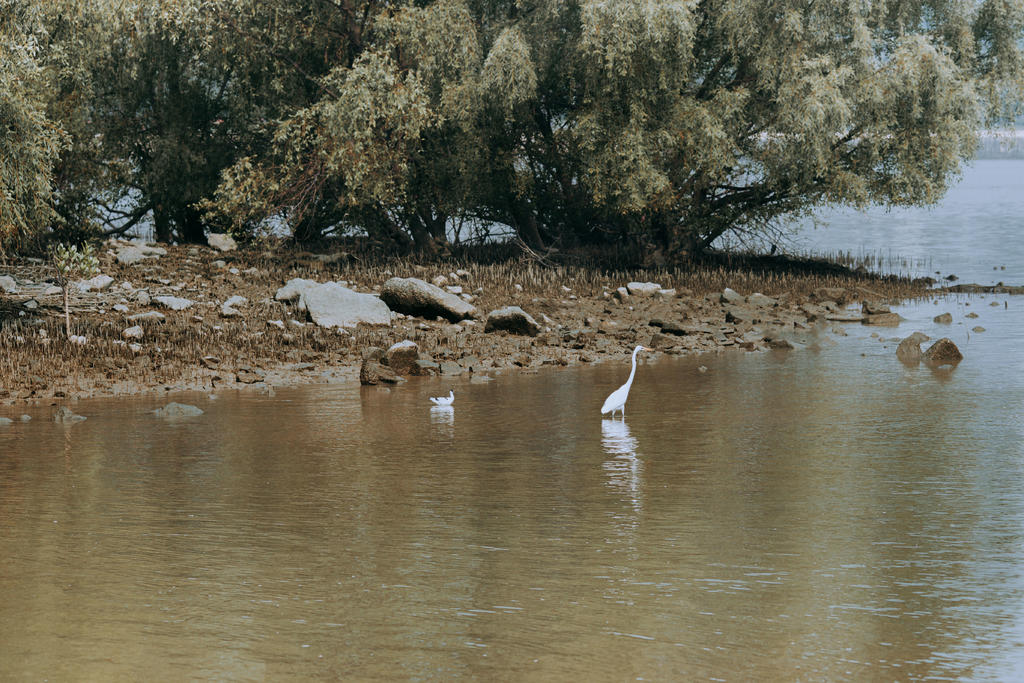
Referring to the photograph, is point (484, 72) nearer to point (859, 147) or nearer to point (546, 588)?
point (859, 147)

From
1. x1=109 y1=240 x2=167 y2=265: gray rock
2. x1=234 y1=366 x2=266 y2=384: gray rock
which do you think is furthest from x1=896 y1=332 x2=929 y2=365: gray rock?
x1=109 y1=240 x2=167 y2=265: gray rock

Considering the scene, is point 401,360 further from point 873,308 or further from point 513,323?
point 873,308

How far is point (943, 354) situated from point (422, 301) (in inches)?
378

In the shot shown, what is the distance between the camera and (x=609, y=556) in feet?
25.7

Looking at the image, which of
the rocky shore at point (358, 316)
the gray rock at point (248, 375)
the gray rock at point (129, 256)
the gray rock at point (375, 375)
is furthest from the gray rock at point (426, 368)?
the gray rock at point (129, 256)

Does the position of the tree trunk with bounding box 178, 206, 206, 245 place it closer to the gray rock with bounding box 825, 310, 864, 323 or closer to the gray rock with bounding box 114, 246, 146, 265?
the gray rock with bounding box 114, 246, 146, 265

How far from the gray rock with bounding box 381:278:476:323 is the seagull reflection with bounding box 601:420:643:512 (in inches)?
360

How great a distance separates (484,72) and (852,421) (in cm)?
1762

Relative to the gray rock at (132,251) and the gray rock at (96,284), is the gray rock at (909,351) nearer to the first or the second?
the gray rock at (96,284)

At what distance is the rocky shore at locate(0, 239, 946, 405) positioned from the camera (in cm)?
1730

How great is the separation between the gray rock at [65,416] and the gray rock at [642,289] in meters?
15.4

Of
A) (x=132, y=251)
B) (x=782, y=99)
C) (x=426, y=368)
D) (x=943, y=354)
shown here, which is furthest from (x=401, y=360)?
(x=782, y=99)

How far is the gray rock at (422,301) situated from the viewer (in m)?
22.2

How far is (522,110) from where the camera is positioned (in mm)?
29453
